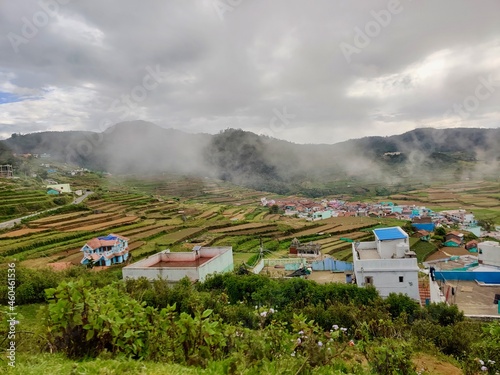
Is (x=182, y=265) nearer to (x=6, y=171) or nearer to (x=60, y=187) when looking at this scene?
(x=60, y=187)

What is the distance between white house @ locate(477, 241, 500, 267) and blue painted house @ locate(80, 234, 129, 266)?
22831 mm

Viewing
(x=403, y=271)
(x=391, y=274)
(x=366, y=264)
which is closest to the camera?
(x=403, y=271)

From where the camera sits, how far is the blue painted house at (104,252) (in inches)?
803

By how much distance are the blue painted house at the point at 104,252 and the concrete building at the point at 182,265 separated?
18.1 feet

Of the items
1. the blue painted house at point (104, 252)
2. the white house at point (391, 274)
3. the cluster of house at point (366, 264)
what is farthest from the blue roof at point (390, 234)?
the blue painted house at point (104, 252)

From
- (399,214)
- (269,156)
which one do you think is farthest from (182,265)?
(269,156)

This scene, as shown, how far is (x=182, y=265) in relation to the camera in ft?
53.9

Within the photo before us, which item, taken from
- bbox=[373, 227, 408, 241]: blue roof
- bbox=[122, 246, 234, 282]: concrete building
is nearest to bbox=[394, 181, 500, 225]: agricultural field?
bbox=[373, 227, 408, 241]: blue roof

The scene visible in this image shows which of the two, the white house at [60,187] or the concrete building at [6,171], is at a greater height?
the concrete building at [6,171]

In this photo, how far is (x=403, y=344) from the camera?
365cm

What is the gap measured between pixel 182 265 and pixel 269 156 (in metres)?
104

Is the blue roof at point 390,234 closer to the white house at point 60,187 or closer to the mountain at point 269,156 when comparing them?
the white house at point 60,187

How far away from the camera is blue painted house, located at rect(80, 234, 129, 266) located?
20406mm

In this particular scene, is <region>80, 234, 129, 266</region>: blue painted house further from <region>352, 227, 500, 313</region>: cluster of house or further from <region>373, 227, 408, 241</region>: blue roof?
<region>373, 227, 408, 241</region>: blue roof
